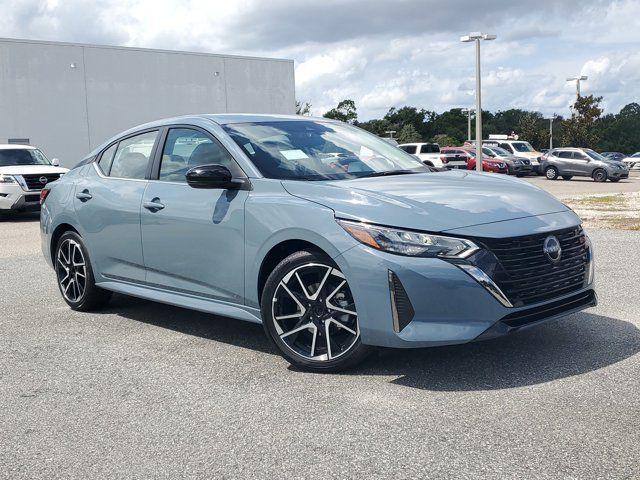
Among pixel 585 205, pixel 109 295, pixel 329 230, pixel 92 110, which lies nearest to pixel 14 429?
pixel 329 230

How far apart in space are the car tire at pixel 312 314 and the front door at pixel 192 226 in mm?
366

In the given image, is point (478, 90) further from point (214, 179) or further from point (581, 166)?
point (214, 179)

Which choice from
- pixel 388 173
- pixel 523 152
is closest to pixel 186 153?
pixel 388 173

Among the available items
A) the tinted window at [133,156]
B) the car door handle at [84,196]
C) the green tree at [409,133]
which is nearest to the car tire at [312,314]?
the tinted window at [133,156]

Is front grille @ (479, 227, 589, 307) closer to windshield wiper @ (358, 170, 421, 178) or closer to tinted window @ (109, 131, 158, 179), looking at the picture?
windshield wiper @ (358, 170, 421, 178)

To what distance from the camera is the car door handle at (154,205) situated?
5.52 metres

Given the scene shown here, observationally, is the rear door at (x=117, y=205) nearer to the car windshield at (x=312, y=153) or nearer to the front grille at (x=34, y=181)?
the car windshield at (x=312, y=153)

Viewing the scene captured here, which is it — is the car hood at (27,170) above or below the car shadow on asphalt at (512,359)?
above

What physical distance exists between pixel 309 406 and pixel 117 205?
267cm

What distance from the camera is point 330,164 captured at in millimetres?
5172

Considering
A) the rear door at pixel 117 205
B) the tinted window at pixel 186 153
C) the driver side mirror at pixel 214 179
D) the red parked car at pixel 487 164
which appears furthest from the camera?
the red parked car at pixel 487 164

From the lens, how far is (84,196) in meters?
6.37

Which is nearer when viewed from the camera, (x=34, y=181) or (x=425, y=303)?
(x=425, y=303)

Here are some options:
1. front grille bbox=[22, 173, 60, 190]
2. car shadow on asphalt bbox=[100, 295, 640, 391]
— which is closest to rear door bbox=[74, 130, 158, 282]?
car shadow on asphalt bbox=[100, 295, 640, 391]
